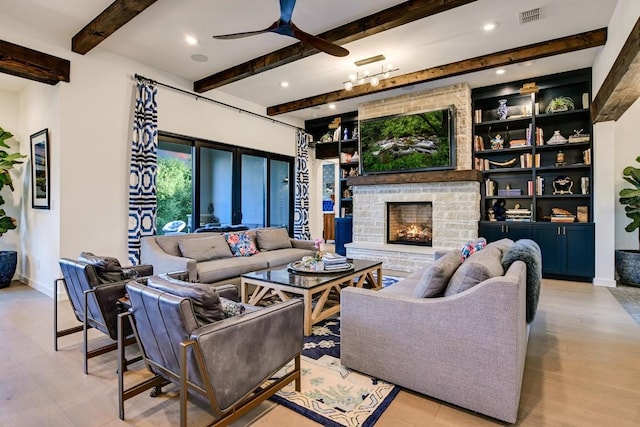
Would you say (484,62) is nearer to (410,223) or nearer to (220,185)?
(410,223)

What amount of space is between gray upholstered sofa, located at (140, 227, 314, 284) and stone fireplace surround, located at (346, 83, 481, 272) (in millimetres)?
2031

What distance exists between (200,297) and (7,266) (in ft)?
16.4

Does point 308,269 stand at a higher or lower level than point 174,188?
A: lower

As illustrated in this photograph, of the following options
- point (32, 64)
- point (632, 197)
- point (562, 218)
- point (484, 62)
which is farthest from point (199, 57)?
point (632, 197)

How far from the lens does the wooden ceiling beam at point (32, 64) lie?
12.0 ft

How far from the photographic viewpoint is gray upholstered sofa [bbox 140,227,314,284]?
3.72 metres

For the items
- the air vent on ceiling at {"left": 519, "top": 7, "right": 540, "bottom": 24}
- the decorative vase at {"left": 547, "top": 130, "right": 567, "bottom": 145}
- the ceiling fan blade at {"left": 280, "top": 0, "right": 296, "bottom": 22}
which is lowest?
the decorative vase at {"left": 547, "top": 130, "right": 567, "bottom": 145}

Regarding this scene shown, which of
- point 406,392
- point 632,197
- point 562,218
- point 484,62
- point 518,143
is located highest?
point 484,62

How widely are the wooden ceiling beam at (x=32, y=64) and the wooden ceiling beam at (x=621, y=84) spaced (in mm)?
5789

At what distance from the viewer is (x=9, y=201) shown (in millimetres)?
5188

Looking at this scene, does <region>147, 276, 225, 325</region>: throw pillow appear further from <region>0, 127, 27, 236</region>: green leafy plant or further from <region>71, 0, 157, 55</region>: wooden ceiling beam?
<region>0, 127, 27, 236</region>: green leafy plant

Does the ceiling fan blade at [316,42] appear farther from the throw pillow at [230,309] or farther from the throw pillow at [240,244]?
the throw pillow at [240,244]

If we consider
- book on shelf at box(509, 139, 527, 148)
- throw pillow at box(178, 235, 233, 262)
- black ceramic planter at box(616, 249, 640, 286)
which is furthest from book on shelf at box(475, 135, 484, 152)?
throw pillow at box(178, 235, 233, 262)

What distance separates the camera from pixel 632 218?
4.60 metres
